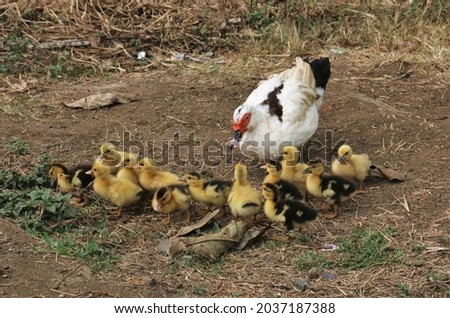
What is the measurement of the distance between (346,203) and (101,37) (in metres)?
4.23

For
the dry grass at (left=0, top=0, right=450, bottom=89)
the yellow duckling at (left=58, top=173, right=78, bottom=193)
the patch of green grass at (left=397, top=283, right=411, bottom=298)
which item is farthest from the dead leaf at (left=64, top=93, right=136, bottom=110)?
the patch of green grass at (left=397, top=283, right=411, bottom=298)

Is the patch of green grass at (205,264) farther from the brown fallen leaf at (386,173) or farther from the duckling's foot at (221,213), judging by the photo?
the brown fallen leaf at (386,173)

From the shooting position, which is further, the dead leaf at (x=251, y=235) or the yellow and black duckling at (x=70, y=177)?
the yellow and black duckling at (x=70, y=177)

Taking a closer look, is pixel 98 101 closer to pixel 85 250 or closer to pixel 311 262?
pixel 85 250

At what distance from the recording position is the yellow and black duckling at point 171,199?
5.84m

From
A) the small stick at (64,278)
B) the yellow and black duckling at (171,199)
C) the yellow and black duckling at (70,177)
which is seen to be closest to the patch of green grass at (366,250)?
the yellow and black duckling at (171,199)

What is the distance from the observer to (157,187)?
612 cm

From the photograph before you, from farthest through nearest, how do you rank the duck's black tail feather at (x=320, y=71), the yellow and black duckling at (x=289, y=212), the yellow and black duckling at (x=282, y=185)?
the duck's black tail feather at (x=320, y=71) < the yellow and black duckling at (x=282, y=185) < the yellow and black duckling at (x=289, y=212)

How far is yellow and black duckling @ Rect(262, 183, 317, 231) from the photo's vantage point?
555 cm

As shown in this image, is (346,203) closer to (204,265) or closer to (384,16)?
(204,265)

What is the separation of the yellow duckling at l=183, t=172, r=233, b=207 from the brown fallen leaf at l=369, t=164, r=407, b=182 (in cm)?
122

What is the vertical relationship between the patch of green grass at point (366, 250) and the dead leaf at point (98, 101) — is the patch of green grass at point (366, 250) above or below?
above

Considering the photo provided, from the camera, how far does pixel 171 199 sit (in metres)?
5.86

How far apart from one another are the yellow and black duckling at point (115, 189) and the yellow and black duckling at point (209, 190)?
36cm
